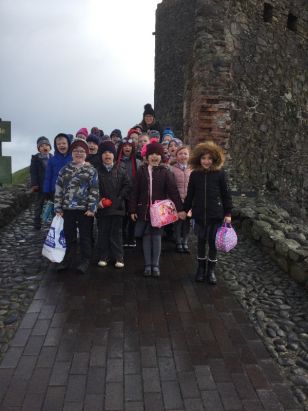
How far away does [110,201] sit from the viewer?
15.8 ft

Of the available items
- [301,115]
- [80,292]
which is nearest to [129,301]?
[80,292]

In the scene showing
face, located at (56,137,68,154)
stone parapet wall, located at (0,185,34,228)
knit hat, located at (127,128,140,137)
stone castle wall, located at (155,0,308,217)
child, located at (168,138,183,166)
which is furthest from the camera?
stone castle wall, located at (155,0,308,217)

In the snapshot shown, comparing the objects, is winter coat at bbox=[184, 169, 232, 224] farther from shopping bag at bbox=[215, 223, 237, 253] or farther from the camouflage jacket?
the camouflage jacket

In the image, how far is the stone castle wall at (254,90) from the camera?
25.8 ft

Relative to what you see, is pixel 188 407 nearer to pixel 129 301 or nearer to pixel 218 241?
pixel 129 301

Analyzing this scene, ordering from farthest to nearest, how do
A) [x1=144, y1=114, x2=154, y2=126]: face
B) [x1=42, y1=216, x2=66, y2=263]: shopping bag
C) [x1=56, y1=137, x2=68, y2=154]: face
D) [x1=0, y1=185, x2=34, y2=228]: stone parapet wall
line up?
1. [x1=144, y1=114, x2=154, y2=126]: face
2. [x1=0, y1=185, x2=34, y2=228]: stone parapet wall
3. [x1=56, y1=137, x2=68, y2=154]: face
4. [x1=42, y1=216, x2=66, y2=263]: shopping bag

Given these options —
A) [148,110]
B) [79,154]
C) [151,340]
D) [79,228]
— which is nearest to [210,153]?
[79,154]

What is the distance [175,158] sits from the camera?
5.62m

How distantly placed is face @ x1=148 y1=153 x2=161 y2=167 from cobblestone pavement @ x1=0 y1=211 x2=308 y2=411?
135 cm

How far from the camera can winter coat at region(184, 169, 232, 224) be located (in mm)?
4457

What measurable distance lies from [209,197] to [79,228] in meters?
1.67

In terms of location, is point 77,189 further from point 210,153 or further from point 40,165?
point 40,165

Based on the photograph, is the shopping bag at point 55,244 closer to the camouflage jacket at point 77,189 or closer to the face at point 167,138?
the camouflage jacket at point 77,189

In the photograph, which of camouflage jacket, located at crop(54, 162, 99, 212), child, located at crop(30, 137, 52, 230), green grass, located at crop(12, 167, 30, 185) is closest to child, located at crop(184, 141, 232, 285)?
camouflage jacket, located at crop(54, 162, 99, 212)
